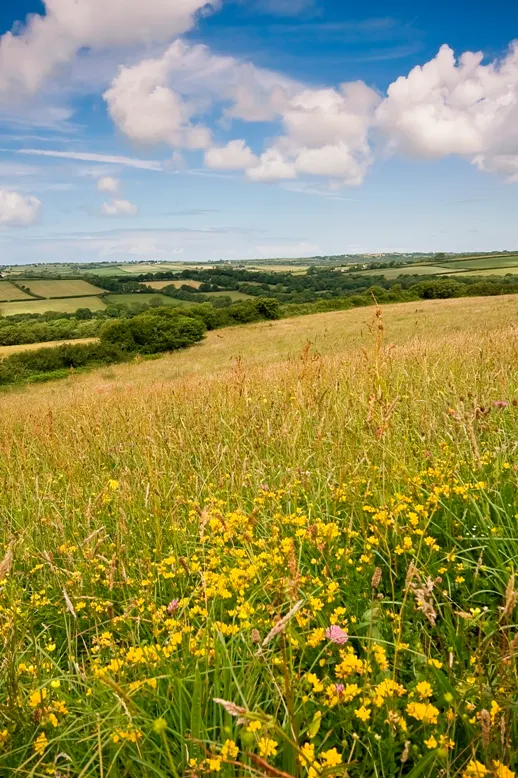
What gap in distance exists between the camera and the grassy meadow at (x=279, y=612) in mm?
1413

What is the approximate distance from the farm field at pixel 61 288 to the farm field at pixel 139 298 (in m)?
9.04

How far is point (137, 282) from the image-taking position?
441 feet

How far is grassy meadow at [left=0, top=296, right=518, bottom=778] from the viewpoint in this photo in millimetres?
1413

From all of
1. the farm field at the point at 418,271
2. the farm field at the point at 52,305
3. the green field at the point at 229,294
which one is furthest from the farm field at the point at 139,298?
the farm field at the point at 418,271

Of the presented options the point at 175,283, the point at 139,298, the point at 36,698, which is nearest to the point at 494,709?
the point at 36,698

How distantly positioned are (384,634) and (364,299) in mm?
68684

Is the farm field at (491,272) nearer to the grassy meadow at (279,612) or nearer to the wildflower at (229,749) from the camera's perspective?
the grassy meadow at (279,612)

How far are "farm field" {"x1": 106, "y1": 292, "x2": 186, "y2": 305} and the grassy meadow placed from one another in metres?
102

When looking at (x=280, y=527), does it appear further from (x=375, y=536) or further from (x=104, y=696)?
(x=104, y=696)

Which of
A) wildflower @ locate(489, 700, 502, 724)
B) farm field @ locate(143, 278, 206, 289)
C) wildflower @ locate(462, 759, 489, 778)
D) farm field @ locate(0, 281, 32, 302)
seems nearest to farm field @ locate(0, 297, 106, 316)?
farm field @ locate(0, 281, 32, 302)

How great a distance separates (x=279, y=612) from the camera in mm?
1325

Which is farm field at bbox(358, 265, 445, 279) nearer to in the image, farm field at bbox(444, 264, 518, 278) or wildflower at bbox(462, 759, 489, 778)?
farm field at bbox(444, 264, 518, 278)

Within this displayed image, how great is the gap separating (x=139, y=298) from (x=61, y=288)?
91.0 ft

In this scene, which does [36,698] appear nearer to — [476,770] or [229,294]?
[476,770]
